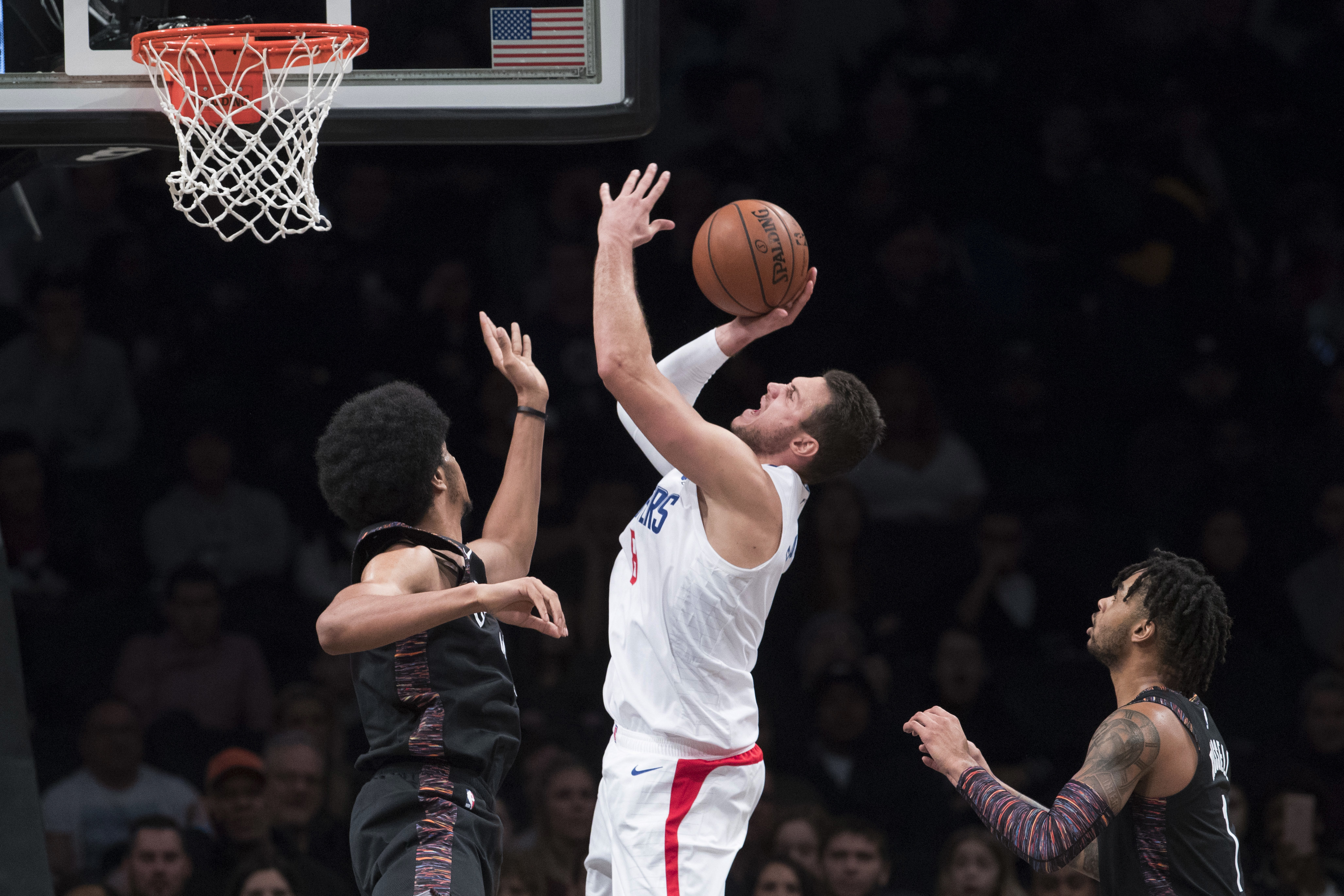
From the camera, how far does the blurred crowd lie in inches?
226

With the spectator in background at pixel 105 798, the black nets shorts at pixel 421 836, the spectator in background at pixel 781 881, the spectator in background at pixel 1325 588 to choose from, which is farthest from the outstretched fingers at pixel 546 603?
the spectator in background at pixel 1325 588

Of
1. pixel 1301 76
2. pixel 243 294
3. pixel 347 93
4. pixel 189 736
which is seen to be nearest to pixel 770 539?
pixel 347 93

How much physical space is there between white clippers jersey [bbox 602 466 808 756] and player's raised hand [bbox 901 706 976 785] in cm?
54

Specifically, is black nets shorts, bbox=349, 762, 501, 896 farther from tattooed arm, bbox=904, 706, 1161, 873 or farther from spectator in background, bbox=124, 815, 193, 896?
spectator in background, bbox=124, 815, 193, 896

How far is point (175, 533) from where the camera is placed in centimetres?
629

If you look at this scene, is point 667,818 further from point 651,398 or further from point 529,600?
point 651,398

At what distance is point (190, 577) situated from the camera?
19.4ft

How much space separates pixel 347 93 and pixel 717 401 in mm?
2895

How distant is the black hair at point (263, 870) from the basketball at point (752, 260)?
282cm

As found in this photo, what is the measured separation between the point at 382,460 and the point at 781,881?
278cm

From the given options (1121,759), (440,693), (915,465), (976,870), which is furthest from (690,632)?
(915,465)

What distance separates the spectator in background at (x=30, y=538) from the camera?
617 centimetres

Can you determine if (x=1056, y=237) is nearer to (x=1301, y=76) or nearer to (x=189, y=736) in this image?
(x=1301, y=76)

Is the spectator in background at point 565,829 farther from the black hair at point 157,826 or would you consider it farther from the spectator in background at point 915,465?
the spectator in background at point 915,465
